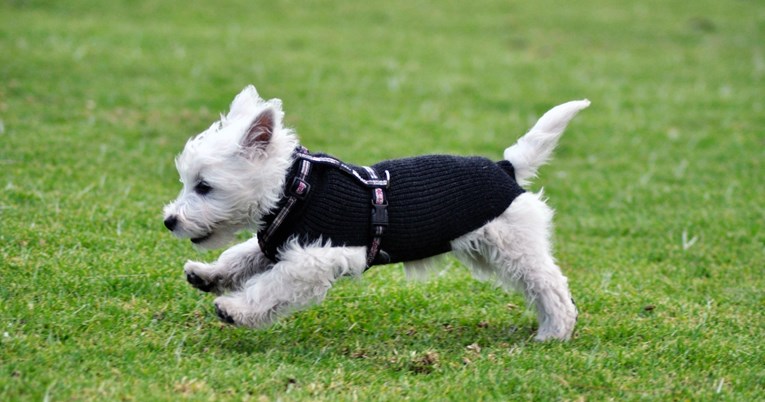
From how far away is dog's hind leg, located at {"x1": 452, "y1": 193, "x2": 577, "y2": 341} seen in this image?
531 centimetres

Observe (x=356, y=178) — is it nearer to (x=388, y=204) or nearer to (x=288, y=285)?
(x=388, y=204)

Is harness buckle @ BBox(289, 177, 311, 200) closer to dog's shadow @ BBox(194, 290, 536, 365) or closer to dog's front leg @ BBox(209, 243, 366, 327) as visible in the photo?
dog's front leg @ BBox(209, 243, 366, 327)

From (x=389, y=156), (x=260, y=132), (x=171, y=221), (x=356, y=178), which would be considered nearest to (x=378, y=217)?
(x=356, y=178)

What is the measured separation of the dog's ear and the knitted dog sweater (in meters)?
0.22

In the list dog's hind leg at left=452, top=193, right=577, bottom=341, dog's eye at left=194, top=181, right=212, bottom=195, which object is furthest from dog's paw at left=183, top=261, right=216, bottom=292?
dog's hind leg at left=452, top=193, right=577, bottom=341

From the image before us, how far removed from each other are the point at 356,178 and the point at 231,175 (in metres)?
0.68

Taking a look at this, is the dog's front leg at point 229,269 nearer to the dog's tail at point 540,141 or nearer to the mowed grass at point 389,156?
the mowed grass at point 389,156

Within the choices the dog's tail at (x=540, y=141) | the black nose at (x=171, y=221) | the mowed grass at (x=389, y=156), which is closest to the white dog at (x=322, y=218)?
the black nose at (x=171, y=221)

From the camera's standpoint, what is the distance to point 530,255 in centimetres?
535

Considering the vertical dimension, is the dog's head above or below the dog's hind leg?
above

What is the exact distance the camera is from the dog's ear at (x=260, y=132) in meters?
4.89

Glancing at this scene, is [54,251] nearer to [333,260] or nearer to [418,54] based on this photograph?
[333,260]

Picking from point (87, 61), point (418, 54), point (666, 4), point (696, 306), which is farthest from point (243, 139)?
point (666, 4)

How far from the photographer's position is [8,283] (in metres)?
5.31
